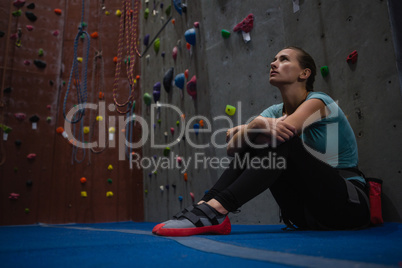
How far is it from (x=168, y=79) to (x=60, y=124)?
151 centimetres

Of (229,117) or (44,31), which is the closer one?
(229,117)

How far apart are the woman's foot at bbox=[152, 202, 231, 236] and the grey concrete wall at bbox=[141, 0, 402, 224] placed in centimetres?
85

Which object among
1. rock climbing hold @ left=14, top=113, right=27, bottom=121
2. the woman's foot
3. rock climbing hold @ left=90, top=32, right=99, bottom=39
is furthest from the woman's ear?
rock climbing hold @ left=90, top=32, right=99, bottom=39

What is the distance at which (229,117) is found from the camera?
2566 millimetres

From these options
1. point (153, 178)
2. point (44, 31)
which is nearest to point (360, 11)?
point (153, 178)

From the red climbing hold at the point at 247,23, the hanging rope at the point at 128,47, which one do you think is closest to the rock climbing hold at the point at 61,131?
the hanging rope at the point at 128,47

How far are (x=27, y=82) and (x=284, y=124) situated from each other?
11.9 ft

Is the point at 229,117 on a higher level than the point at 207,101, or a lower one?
lower

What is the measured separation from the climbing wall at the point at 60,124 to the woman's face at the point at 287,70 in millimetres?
2481

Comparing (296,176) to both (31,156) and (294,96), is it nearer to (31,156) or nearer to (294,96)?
(294,96)

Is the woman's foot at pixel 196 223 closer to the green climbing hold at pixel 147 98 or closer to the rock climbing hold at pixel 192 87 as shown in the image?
the rock climbing hold at pixel 192 87

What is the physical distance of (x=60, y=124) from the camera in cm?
405

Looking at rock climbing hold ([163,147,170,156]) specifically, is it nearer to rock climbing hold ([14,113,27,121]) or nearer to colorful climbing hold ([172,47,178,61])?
colorful climbing hold ([172,47,178,61])

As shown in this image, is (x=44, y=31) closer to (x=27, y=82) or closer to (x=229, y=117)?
(x=27, y=82)
